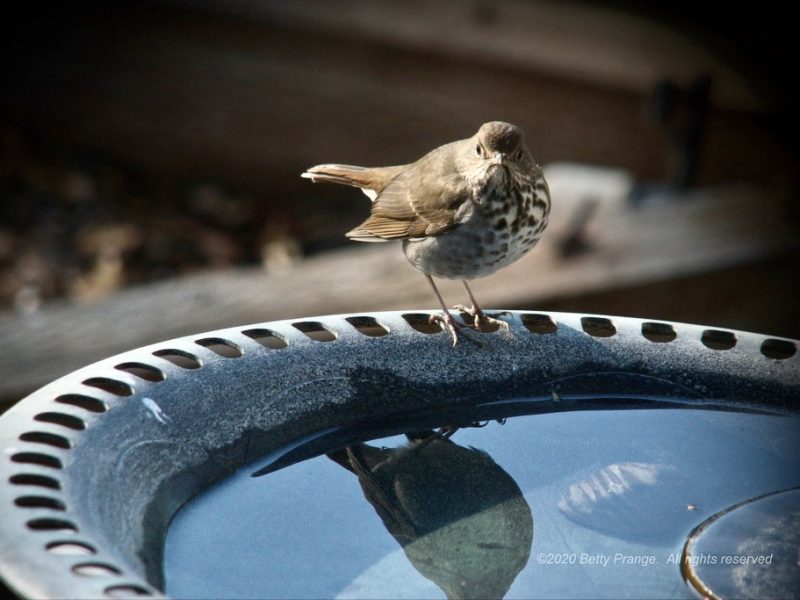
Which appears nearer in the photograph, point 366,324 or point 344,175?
point 366,324

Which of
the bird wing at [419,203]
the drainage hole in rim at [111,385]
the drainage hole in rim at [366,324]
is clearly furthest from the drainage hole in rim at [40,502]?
the bird wing at [419,203]

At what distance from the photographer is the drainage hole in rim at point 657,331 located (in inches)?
87.0

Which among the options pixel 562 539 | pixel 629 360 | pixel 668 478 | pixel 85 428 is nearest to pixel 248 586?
pixel 85 428

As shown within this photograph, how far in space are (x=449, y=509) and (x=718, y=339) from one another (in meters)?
0.71

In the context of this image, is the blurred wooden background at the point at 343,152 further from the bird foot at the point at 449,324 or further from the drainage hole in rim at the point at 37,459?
the drainage hole in rim at the point at 37,459

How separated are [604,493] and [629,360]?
1.27ft

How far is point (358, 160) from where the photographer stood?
5352 mm

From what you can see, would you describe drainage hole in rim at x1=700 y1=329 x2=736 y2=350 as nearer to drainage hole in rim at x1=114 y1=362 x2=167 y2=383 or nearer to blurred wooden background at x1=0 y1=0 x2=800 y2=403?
drainage hole in rim at x1=114 y1=362 x2=167 y2=383

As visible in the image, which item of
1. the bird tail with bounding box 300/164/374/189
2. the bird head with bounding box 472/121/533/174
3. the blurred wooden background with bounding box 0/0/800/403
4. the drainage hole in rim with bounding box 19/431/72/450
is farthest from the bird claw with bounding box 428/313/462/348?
the blurred wooden background with bounding box 0/0/800/403

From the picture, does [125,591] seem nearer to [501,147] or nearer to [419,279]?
[501,147]

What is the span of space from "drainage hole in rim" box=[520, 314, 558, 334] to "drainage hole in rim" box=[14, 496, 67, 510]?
1.10 meters

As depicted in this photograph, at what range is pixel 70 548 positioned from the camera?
131 centimetres

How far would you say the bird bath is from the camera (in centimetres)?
157

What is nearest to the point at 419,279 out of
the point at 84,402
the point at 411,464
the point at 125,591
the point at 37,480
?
the point at 411,464
